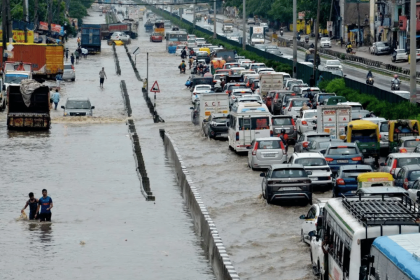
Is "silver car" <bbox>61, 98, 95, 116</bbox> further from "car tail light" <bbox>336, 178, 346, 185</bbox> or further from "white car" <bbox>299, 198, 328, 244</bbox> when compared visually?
"white car" <bbox>299, 198, 328, 244</bbox>

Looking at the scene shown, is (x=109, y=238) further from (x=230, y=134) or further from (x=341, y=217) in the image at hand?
(x=230, y=134)

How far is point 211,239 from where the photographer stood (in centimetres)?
2527

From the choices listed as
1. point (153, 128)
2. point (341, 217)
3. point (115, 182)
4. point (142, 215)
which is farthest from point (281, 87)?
point (341, 217)

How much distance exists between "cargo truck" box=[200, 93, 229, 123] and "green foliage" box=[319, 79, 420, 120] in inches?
249

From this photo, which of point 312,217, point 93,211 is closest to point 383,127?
point 93,211

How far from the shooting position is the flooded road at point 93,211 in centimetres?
2502

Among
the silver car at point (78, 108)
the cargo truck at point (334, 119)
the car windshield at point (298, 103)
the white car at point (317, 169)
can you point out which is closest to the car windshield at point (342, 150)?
the white car at point (317, 169)

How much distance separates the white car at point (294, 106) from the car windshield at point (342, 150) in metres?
16.0

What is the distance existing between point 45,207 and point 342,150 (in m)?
10.1

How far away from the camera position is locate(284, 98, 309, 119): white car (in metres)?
51.9

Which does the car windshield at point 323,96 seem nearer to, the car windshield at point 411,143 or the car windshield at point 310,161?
the car windshield at point 411,143

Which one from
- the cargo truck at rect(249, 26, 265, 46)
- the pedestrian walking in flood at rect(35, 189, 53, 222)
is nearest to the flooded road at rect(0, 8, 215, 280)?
the pedestrian walking in flood at rect(35, 189, 53, 222)

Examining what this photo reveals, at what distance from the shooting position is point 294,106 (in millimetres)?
52531

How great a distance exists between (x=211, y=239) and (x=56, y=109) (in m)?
41.4
